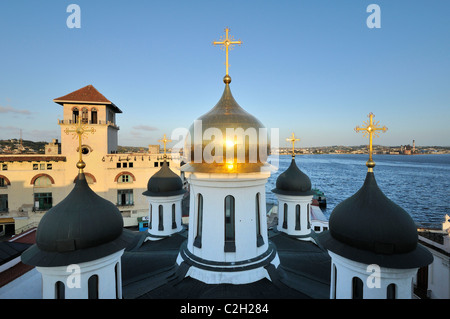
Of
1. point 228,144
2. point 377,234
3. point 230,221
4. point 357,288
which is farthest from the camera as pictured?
point 230,221

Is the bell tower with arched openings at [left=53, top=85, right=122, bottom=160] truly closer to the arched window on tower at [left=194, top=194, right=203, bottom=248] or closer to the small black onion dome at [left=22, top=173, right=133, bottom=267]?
the arched window on tower at [left=194, top=194, right=203, bottom=248]

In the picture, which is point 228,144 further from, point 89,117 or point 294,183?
point 89,117

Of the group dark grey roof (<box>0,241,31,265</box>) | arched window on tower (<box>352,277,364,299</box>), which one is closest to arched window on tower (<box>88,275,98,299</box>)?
dark grey roof (<box>0,241,31,265</box>)

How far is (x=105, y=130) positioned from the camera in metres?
29.6

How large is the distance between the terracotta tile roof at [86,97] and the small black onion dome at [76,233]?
28296 millimetres

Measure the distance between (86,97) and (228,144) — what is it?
1204 inches

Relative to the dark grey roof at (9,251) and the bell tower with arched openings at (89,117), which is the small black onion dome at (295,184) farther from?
the bell tower with arched openings at (89,117)

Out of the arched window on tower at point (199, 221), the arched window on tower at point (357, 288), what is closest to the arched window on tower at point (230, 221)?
the arched window on tower at point (199, 221)

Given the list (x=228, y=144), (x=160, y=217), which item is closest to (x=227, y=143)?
(x=228, y=144)

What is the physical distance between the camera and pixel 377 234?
17.2 feet

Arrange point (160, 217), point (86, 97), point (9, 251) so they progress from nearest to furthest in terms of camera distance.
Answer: point (9, 251) < point (160, 217) < point (86, 97)
